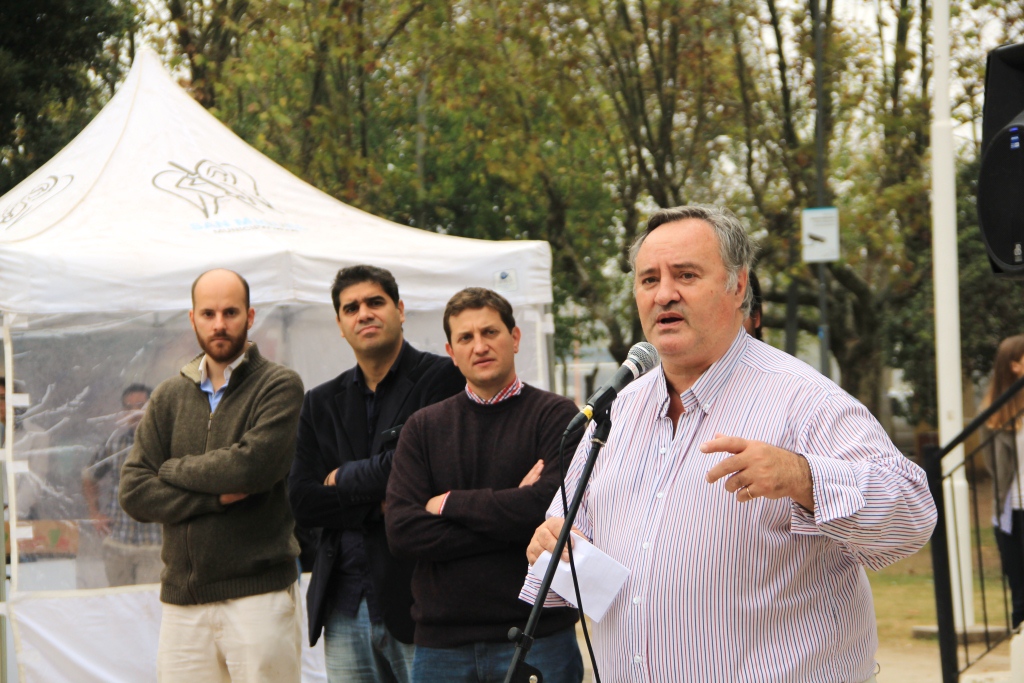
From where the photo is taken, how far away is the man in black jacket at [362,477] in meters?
Answer: 4.15

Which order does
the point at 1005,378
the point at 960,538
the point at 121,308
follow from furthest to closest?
the point at 960,538 < the point at 1005,378 < the point at 121,308

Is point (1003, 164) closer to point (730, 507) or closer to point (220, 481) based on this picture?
point (730, 507)

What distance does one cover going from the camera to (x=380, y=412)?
443cm

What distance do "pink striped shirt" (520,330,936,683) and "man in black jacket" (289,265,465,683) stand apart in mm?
1742

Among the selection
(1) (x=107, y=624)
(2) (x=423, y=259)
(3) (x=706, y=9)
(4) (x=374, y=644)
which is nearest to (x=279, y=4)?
(3) (x=706, y=9)

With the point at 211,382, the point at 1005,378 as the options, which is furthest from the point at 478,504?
the point at 1005,378

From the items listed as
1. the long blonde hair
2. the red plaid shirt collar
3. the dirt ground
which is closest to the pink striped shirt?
the red plaid shirt collar

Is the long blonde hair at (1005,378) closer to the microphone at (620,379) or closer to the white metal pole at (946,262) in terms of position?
the white metal pole at (946,262)

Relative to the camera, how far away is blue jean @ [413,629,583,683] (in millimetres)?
3578

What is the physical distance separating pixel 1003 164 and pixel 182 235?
437 centimetres

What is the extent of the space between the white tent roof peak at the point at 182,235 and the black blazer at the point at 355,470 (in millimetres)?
1487

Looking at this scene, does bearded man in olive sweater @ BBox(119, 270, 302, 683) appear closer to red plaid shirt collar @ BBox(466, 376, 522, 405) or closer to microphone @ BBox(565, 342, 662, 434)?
→ red plaid shirt collar @ BBox(466, 376, 522, 405)

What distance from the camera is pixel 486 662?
3582 millimetres

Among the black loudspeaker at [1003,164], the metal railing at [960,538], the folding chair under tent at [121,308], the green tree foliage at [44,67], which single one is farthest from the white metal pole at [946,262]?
the green tree foliage at [44,67]
